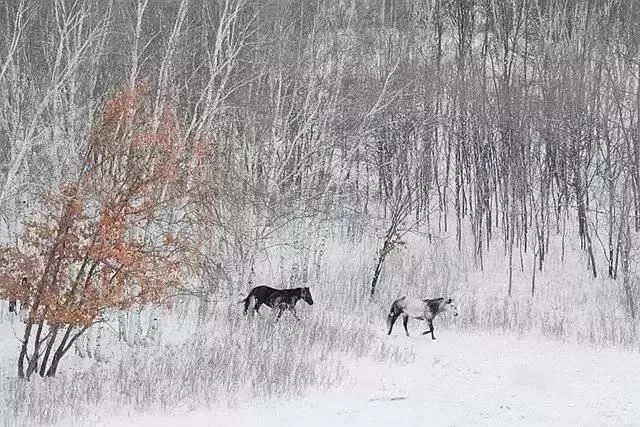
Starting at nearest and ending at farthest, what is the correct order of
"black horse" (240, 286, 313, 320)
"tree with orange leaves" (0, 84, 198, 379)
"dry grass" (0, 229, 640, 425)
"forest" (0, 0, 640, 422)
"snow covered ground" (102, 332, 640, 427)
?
"snow covered ground" (102, 332, 640, 427) → "dry grass" (0, 229, 640, 425) → "tree with orange leaves" (0, 84, 198, 379) → "forest" (0, 0, 640, 422) → "black horse" (240, 286, 313, 320)

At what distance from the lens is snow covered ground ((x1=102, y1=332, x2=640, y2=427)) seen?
10.4m

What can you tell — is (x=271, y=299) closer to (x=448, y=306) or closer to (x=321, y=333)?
(x=321, y=333)

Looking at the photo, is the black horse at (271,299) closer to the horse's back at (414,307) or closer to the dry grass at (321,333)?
the dry grass at (321,333)

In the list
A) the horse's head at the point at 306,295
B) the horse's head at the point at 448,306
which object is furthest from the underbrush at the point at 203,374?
the horse's head at the point at 448,306

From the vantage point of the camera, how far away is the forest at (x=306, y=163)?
1291cm

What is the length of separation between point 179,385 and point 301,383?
2034 mm

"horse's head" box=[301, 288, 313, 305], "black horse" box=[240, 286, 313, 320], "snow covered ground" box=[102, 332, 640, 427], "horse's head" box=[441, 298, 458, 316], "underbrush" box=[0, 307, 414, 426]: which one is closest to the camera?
"snow covered ground" box=[102, 332, 640, 427]

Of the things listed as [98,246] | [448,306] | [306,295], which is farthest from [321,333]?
[98,246]

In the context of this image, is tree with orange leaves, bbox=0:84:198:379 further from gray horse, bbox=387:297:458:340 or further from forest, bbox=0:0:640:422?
gray horse, bbox=387:297:458:340

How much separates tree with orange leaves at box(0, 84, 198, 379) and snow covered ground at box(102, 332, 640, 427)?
2.82m

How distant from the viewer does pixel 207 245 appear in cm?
1720

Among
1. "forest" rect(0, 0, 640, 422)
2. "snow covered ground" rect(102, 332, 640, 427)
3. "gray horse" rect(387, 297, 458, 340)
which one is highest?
"forest" rect(0, 0, 640, 422)

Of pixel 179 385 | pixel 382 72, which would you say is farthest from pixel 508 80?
pixel 179 385

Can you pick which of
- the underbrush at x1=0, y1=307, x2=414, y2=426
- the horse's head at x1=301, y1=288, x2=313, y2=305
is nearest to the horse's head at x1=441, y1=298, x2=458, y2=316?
the underbrush at x1=0, y1=307, x2=414, y2=426
